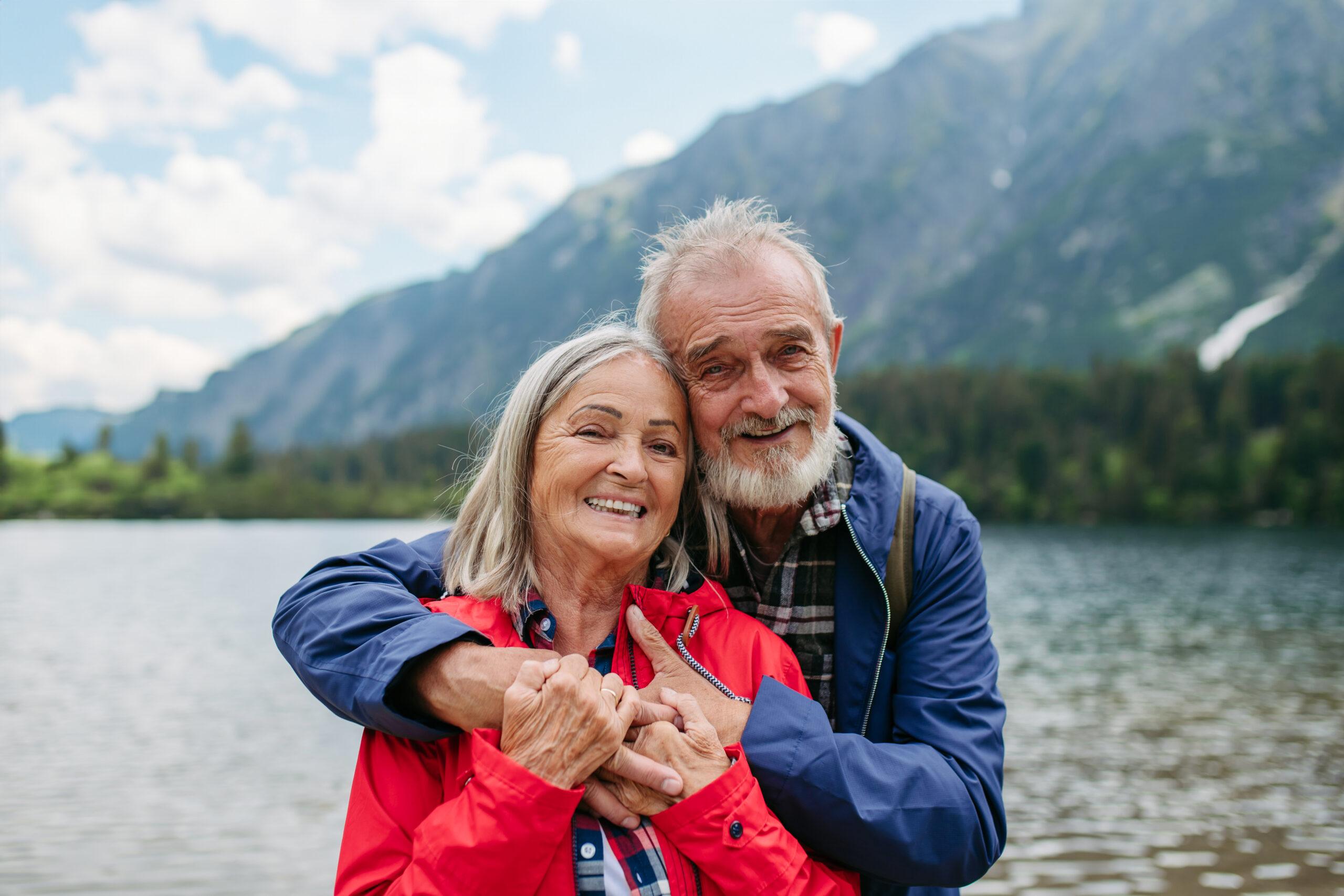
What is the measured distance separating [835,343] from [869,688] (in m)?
1.62

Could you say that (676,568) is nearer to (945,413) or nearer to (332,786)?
(332,786)

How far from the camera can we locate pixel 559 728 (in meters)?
2.88

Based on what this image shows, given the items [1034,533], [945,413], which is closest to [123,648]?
[1034,533]

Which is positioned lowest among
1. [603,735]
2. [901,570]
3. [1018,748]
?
[1018,748]

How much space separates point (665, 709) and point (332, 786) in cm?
1736

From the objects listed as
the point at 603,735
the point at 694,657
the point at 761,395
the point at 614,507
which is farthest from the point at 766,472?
the point at 603,735

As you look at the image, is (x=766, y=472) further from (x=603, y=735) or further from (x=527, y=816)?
(x=527, y=816)

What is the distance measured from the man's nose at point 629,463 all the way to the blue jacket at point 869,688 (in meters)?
0.76

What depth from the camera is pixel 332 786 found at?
59.8 ft

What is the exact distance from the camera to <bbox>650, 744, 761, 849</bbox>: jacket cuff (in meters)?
2.95

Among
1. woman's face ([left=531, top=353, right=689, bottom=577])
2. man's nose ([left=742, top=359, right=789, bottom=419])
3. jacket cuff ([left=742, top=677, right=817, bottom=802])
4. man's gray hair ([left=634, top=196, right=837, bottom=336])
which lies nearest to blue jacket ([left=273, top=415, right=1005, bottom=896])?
jacket cuff ([left=742, top=677, right=817, bottom=802])

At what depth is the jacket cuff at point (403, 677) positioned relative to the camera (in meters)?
3.03

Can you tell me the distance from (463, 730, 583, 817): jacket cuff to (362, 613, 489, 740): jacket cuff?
0.32 meters

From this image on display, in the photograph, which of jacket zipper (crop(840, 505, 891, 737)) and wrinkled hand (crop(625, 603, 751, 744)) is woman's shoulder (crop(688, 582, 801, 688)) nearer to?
wrinkled hand (crop(625, 603, 751, 744))
